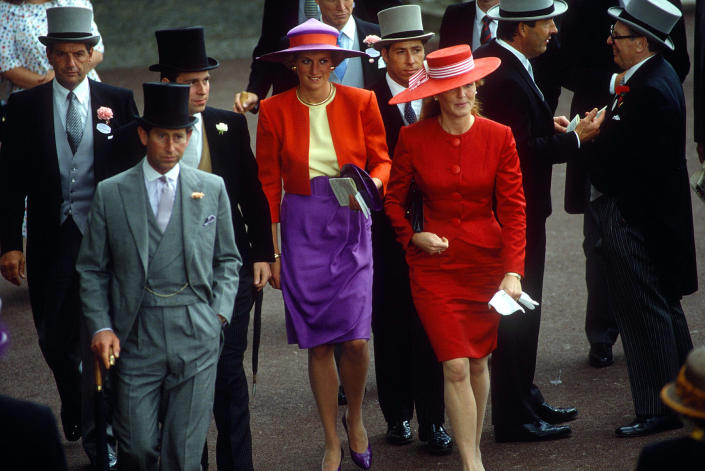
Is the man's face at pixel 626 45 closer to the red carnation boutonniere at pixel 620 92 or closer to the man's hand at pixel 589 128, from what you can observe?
the red carnation boutonniere at pixel 620 92

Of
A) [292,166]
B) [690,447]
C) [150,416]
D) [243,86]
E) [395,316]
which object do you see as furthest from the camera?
[243,86]

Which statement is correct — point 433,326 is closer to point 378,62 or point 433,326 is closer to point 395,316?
point 395,316

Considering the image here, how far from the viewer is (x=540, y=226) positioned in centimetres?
647

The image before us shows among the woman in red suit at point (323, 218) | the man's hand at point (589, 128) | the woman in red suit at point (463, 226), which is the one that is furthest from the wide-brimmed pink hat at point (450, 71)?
the man's hand at point (589, 128)

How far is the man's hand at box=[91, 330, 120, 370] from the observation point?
5.01 m

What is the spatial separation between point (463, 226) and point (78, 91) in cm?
207

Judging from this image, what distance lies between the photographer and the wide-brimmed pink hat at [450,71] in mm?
5754

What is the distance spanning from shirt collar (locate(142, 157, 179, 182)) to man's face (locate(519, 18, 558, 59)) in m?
2.03

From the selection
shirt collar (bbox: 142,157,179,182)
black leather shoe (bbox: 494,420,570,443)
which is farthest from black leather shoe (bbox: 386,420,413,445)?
shirt collar (bbox: 142,157,179,182)

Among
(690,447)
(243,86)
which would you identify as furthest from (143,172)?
(243,86)

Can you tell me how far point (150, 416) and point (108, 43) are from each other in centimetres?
1331

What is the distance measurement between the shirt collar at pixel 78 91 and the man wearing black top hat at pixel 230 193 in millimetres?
568

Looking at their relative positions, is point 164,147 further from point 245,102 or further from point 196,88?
point 245,102

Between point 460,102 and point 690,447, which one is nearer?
point 690,447
